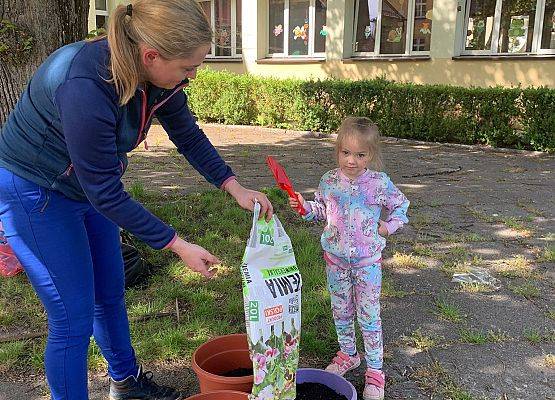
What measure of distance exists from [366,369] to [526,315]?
51.3 inches

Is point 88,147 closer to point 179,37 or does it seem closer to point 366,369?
point 179,37

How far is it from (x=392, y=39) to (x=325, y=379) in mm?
11686

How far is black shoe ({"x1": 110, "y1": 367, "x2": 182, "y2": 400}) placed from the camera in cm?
255

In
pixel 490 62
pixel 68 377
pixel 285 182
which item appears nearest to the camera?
pixel 68 377

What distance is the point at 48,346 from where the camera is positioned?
208cm

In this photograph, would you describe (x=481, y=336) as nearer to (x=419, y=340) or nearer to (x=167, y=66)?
(x=419, y=340)

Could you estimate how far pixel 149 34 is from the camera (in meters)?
1.71

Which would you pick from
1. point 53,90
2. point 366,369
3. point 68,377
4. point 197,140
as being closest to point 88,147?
point 53,90

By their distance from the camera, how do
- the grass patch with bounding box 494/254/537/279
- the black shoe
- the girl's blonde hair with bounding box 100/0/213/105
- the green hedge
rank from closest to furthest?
the girl's blonde hair with bounding box 100/0/213/105 → the black shoe → the grass patch with bounding box 494/254/537/279 → the green hedge

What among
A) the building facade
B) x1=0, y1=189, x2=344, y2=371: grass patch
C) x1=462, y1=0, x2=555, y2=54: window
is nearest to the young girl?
x1=0, y1=189, x2=344, y2=371: grass patch

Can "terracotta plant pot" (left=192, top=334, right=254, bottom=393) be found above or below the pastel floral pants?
below

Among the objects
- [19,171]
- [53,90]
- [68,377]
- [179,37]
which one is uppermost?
[179,37]

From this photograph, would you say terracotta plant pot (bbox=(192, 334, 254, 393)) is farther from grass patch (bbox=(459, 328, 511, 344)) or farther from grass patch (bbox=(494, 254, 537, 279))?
grass patch (bbox=(494, 254, 537, 279))

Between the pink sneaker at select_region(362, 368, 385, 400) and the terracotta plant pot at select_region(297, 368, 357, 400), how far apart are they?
21 centimetres
